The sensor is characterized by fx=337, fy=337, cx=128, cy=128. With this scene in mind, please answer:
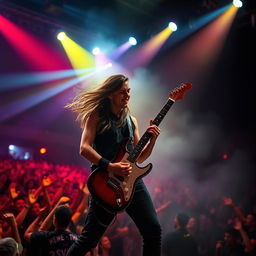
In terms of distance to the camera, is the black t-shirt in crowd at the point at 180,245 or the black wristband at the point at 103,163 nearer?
the black wristband at the point at 103,163

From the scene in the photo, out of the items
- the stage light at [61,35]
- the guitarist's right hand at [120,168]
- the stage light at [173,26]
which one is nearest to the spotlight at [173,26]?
the stage light at [173,26]

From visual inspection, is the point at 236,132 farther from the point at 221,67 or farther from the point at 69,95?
the point at 69,95

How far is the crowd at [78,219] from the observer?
3.56m

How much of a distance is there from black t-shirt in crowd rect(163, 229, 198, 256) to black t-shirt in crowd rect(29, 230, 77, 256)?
227 cm

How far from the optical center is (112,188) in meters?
2.42

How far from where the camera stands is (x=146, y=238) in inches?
96.3

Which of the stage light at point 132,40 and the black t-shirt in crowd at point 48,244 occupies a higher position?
the stage light at point 132,40

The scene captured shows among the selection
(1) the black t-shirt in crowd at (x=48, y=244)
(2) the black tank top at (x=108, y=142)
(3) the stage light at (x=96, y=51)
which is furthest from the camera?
(3) the stage light at (x=96, y=51)

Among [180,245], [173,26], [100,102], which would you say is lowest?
[180,245]

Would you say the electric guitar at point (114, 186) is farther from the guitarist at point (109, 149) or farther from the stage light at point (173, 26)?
the stage light at point (173, 26)

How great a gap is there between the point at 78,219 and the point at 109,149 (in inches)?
127

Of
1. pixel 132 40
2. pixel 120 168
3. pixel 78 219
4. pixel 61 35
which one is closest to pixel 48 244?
pixel 120 168

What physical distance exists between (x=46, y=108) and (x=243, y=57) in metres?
6.84

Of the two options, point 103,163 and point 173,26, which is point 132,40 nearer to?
point 173,26
